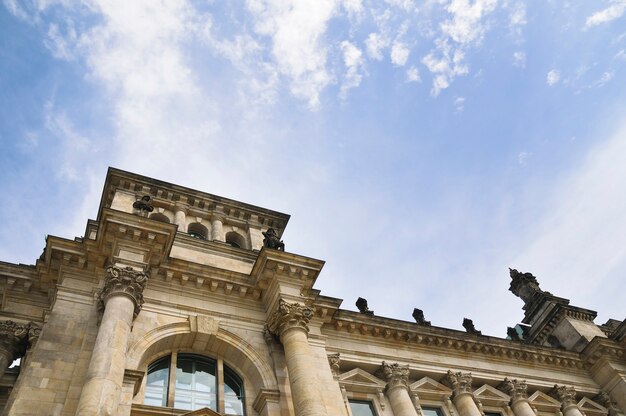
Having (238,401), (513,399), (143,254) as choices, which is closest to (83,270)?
(143,254)

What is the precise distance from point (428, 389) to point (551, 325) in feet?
42.1

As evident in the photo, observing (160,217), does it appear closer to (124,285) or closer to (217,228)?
(217,228)

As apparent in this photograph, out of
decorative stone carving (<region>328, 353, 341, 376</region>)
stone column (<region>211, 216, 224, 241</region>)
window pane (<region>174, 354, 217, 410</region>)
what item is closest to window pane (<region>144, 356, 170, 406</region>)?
window pane (<region>174, 354, 217, 410</region>)

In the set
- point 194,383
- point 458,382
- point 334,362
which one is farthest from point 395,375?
point 194,383

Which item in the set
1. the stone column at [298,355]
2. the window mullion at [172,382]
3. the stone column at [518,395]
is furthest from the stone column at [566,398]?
the window mullion at [172,382]

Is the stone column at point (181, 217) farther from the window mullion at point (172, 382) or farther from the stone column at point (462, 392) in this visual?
the stone column at point (462, 392)

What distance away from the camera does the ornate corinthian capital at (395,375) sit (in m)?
20.8

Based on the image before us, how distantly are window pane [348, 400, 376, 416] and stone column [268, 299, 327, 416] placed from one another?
3.70 m

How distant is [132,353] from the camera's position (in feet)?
52.5

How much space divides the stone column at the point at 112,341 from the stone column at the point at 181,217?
7231 mm

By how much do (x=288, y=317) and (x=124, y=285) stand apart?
5.56m

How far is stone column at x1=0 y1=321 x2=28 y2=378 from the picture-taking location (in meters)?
15.8

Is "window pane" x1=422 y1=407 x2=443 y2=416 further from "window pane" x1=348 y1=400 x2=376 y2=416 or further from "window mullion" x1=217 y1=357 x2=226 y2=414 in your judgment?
"window mullion" x1=217 y1=357 x2=226 y2=414

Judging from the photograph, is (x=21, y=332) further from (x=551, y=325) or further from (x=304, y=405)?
(x=551, y=325)
